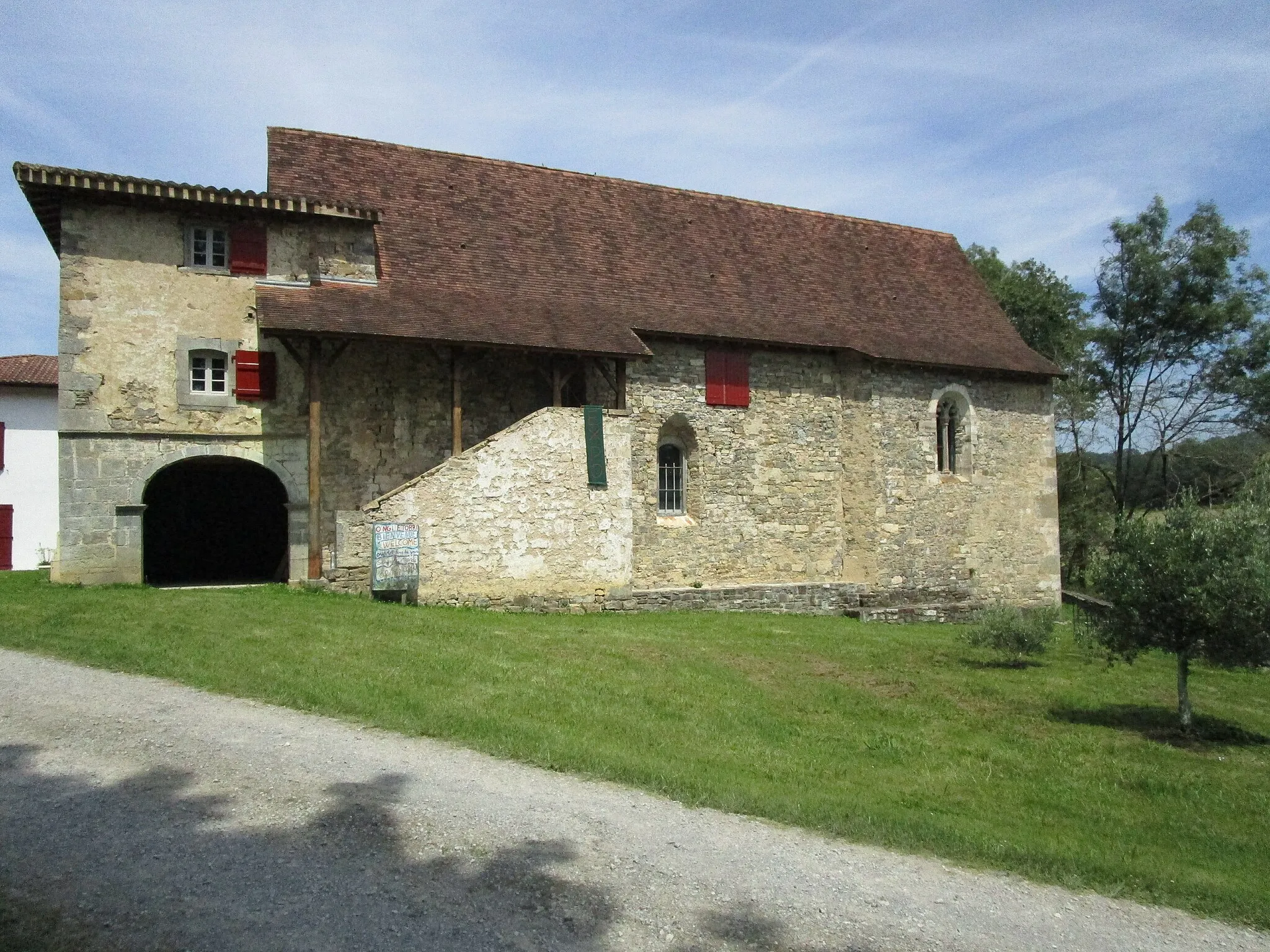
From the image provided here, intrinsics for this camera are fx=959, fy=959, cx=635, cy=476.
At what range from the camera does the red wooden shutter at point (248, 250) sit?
1639 cm

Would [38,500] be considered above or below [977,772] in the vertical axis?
above

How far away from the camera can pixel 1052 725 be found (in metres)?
10.6

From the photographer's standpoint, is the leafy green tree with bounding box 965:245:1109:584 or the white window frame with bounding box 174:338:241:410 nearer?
the white window frame with bounding box 174:338:241:410

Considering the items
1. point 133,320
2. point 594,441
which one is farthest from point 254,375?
point 594,441

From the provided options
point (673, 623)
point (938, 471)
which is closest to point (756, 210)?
point (938, 471)

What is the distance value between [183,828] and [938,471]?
19625mm

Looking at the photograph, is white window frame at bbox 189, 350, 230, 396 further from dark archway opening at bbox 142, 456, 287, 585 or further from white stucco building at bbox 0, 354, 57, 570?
white stucco building at bbox 0, 354, 57, 570

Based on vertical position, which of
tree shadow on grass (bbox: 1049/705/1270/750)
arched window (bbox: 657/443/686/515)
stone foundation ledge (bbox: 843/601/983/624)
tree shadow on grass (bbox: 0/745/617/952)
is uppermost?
arched window (bbox: 657/443/686/515)

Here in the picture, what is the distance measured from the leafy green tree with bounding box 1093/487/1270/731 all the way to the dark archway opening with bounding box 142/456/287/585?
15.2m

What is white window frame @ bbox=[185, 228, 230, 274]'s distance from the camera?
53.2ft

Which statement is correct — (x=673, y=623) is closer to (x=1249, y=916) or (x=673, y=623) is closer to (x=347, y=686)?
(x=347, y=686)

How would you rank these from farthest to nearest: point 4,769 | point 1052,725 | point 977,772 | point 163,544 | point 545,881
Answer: point 163,544
point 1052,725
point 977,772
point 4,769
point 545,881

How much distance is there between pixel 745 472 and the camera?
792 inches

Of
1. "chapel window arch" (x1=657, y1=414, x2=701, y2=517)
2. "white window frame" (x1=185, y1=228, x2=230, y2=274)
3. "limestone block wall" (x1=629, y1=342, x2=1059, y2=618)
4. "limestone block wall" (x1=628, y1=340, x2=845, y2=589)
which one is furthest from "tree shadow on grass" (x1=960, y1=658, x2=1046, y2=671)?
"white window frame" (x1=185, y1=228, x2=230, y2=274)
